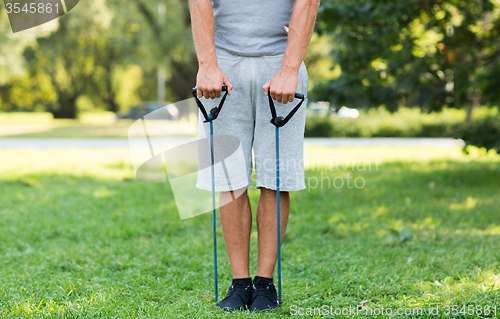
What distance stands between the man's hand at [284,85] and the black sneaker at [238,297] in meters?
0.90

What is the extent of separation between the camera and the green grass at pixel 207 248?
218 cm

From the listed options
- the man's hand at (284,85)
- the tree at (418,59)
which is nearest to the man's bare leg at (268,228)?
the man's hand at (284,85)

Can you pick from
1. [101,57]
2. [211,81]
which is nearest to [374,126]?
[211,81]

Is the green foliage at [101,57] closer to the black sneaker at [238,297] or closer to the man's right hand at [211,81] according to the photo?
the man's right hand at [211,81]

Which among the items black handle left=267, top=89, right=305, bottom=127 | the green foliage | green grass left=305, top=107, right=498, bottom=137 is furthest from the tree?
the green foliage

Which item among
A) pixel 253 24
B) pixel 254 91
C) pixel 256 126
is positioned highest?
pixel 253 24

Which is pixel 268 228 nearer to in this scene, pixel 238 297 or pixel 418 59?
pixel 238 297

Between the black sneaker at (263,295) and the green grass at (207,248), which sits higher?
the black sneaker at (263,295)

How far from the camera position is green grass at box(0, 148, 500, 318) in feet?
7.15

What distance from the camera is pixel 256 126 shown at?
6.85 ft

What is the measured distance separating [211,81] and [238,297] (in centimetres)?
102

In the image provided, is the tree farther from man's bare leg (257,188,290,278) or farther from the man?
man's bare leg (257,188,290,278)

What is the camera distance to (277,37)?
2.06 metres

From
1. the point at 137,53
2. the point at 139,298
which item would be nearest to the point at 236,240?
the point at 139,298
